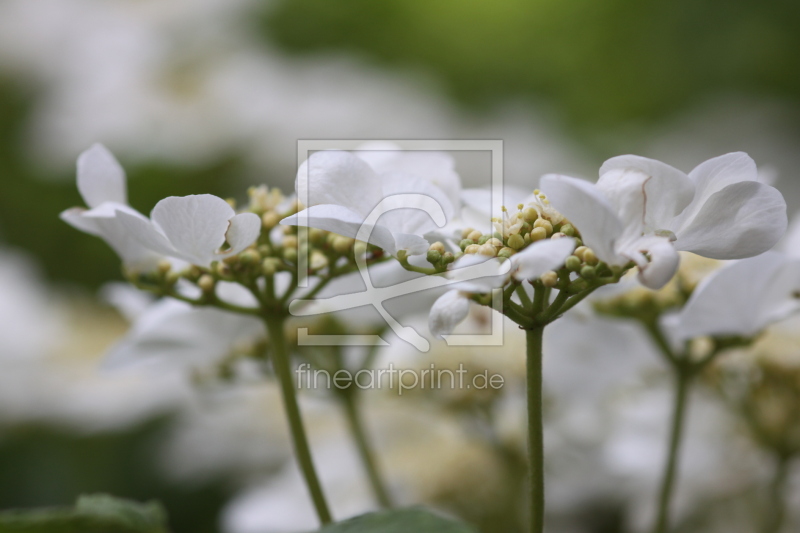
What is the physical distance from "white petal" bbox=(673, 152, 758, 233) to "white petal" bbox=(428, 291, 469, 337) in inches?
2.6

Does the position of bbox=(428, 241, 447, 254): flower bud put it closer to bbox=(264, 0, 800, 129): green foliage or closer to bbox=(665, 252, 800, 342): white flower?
bbox=(665, 252, 800, 342): white flower

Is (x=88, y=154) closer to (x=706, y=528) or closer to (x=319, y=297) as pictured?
(x=319, y=297)

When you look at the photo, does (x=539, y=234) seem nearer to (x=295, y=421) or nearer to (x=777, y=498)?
(x=295, y=421)

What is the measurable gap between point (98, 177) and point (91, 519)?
0.36 ft

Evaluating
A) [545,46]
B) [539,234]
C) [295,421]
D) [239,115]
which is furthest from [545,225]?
[545,46]

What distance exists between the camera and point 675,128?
1.20m

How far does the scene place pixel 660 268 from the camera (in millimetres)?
188

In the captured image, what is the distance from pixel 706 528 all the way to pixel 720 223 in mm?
321

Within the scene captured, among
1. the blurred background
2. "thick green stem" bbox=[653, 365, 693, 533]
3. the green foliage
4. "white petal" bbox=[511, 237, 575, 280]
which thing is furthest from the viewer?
the green foliage

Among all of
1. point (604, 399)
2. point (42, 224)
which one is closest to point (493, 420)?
point (604, 399)

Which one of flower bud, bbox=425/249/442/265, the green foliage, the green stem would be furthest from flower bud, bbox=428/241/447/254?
the green foliage

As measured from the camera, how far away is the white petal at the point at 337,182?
228mm

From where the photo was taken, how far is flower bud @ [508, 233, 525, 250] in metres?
0.22

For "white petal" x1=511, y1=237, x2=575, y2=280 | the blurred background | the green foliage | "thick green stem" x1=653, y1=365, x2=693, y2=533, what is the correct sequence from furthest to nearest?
1. the green foliage
2. the blurred background
3. "thick green stem" x1=653, y1=365, x2=693, y2=533
4. "white petal" x1=511, y1=237, x2=575, y2=280
